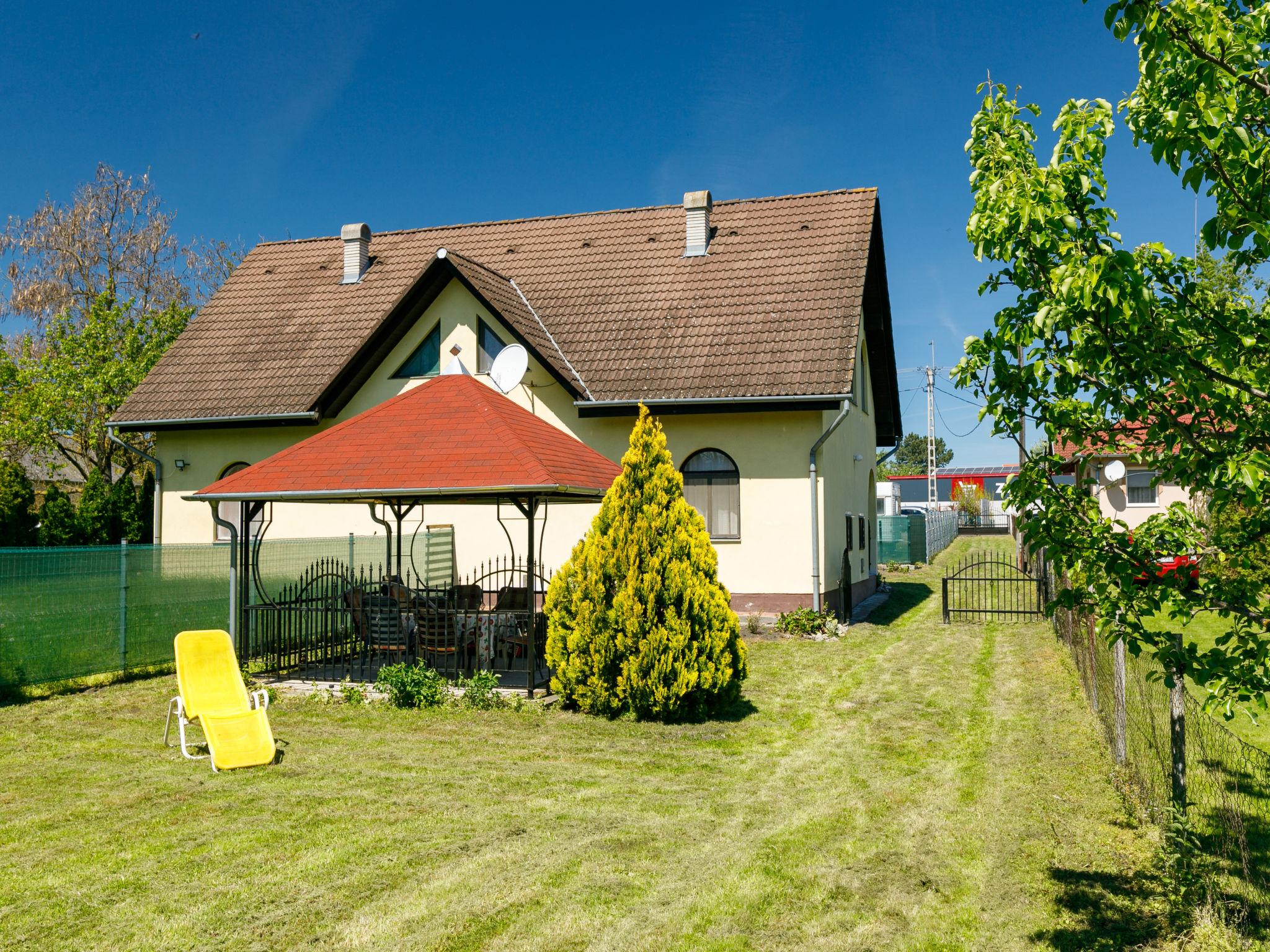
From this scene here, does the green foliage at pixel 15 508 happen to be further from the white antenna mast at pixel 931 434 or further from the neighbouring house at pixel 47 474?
the white antenna mast at pixel 931 434

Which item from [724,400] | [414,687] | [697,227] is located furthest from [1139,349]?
[697,227]

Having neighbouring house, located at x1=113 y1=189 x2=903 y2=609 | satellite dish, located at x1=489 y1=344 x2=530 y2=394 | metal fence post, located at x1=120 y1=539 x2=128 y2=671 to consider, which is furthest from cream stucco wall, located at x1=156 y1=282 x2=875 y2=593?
metal fence post, located at x1=120 y1=539 x2=128 y2=671

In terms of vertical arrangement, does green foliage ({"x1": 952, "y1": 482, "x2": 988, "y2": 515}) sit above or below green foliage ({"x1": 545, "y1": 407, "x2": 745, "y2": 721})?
above

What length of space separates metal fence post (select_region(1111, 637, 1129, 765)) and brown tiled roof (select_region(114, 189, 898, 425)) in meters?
9.36

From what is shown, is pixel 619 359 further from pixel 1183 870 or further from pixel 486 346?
pixel 1183 870

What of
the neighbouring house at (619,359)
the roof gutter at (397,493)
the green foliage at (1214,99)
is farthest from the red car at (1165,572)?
the neighbouring house at (619,359)

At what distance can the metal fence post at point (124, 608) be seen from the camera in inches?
519

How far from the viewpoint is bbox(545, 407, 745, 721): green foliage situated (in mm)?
10180

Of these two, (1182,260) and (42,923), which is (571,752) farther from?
(1182,260)

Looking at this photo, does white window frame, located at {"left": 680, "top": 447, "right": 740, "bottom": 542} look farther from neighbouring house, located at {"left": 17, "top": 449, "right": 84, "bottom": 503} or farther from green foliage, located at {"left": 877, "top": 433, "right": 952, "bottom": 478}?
green foliage, located at {"left": 877, "top": 433, "right": 952, "bottom": 478}

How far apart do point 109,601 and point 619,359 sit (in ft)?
32.3

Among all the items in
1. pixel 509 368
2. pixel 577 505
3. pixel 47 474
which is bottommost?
pixel 577 505

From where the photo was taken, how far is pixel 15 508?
27.0m

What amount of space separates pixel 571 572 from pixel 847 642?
23.9 ft
